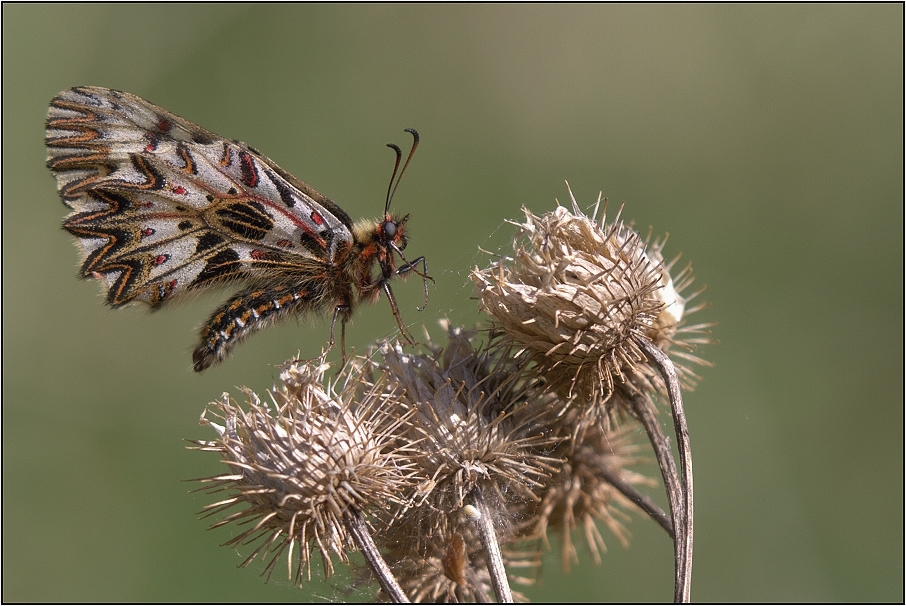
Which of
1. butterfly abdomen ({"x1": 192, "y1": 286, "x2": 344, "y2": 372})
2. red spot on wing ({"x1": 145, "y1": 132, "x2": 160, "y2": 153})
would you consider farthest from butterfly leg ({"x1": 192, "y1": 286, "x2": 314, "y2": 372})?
red spot on wing ({"x1": 145, "y1": 132, "x2": 160, "y2": 153})

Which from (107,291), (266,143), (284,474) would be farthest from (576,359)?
(266,143)

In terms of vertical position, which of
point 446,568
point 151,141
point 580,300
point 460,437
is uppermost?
point 151,141

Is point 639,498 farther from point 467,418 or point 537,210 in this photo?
point 537,210

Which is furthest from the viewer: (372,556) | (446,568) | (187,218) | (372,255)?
(372,255)

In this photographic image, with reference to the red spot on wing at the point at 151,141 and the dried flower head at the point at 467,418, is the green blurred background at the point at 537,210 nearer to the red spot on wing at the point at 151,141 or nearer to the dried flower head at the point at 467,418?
the dried flower head at the point at 467,418

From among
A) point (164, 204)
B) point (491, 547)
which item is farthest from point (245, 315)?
point (491, 547)

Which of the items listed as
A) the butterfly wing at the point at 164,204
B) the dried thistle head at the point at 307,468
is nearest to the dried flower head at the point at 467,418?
the dried thistle head at the point at 307,468

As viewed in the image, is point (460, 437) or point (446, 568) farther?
point (446, 568)
